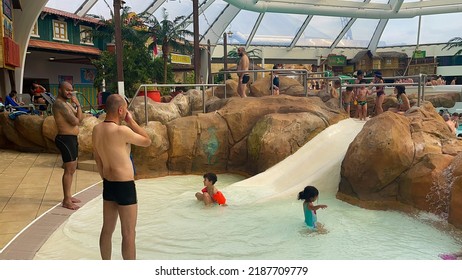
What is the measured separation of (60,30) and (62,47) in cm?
189

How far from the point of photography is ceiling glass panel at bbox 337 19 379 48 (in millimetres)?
30536

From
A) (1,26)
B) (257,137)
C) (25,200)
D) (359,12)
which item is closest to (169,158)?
(257,137)

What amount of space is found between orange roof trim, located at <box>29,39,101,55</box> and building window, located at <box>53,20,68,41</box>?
0.70m

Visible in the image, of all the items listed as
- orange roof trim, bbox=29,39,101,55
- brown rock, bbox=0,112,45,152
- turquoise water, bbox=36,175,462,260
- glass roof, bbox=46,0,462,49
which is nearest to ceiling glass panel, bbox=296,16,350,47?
glass roof, bbox=46,0,462,49

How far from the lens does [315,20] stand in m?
29.7

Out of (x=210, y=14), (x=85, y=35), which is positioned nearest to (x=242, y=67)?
(x=85, y=35)

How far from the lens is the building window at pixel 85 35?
21391 mm

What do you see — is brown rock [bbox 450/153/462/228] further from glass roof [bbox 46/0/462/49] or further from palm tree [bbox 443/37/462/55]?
palm tree [bbox 443/37/462/55]

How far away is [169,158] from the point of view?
8500mm

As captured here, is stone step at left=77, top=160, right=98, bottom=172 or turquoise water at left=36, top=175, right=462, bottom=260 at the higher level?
stone step at left=77, top=160, right=98, bottom=172

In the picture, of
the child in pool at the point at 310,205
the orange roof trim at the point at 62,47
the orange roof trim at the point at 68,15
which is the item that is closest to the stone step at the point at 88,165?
the child in pool at the point at 310,205

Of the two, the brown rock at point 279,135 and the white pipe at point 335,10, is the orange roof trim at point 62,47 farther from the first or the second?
the brown rock at point 279,135

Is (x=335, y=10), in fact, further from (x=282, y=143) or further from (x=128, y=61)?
(x=282, y=143)

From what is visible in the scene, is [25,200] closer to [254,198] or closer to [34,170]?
[34,170]
